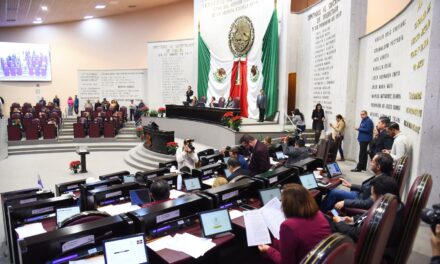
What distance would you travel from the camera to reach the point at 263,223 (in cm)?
256

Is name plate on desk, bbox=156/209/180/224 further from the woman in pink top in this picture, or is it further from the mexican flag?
the mexican flag

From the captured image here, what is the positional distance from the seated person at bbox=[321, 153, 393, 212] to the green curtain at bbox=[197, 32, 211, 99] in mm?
10947

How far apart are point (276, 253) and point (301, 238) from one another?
393mm

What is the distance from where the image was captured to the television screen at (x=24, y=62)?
1755 centimetres

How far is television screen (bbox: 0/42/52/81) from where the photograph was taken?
1755cm

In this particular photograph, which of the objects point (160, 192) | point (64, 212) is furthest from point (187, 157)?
point (64, 212)

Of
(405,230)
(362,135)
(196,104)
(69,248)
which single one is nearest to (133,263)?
(69,248)

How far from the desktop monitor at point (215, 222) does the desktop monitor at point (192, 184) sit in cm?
135

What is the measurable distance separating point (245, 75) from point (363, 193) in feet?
30.9

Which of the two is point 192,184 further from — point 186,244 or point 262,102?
point 262,102

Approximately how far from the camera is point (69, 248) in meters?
2.08

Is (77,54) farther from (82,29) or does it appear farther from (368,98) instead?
(368,98)

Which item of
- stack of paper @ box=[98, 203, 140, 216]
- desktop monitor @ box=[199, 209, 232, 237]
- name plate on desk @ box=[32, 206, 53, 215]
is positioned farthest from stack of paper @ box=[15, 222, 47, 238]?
desktop monitor @ box=[199, 209, 232, 237]

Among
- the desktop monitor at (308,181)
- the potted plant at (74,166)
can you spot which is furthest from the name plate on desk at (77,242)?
the potted plant at (74,166)
